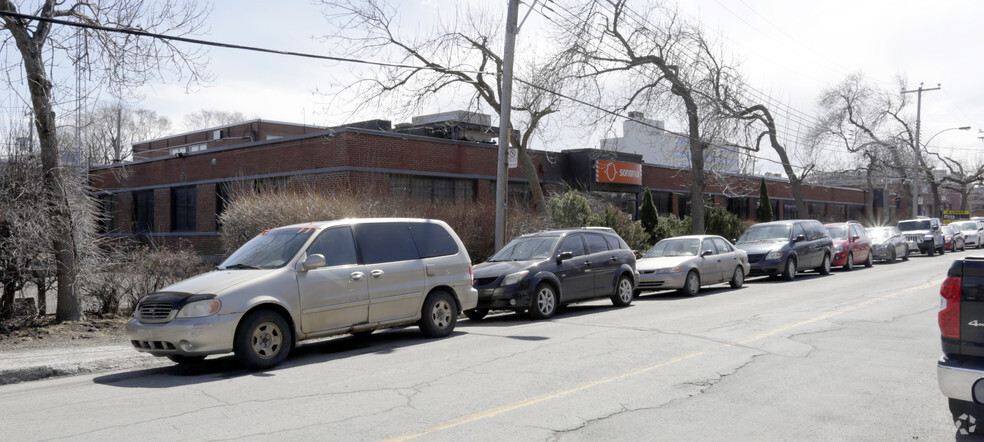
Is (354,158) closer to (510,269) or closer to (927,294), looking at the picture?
(510,269)

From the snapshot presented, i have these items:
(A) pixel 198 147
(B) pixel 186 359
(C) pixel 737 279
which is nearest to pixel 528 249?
(B) pixel 186 359

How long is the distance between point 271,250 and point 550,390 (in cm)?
465

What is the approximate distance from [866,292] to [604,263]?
21.9 ft

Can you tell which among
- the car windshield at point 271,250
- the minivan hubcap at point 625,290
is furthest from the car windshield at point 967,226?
the car windshield at point 271,250

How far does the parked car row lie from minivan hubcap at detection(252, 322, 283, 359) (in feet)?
0.04

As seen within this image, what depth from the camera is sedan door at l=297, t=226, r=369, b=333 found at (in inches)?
380

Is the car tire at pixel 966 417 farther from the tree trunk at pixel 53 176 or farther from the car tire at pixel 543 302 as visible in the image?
the tree trunk at pixel 53 176

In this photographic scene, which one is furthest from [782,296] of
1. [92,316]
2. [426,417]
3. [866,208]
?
[866,208]

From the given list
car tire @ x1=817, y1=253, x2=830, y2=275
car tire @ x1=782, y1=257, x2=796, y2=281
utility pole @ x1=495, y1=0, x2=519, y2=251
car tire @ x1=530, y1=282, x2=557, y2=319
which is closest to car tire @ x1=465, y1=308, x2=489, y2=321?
car tire @ x1=530, y1=282, x2=557, y2=319

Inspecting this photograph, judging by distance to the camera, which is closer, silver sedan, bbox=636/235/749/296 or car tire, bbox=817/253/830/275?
silver sedan, bbox=636/235/749/296

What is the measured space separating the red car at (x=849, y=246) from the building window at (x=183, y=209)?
81.1 feet

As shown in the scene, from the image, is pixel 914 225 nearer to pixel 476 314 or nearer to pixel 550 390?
pixel 476 314

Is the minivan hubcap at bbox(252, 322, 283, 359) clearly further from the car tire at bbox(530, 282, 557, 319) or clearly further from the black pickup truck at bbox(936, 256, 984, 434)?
the black pickup truck at bbox(936, 256, 984, 434)

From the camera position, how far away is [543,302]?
13.6 m
